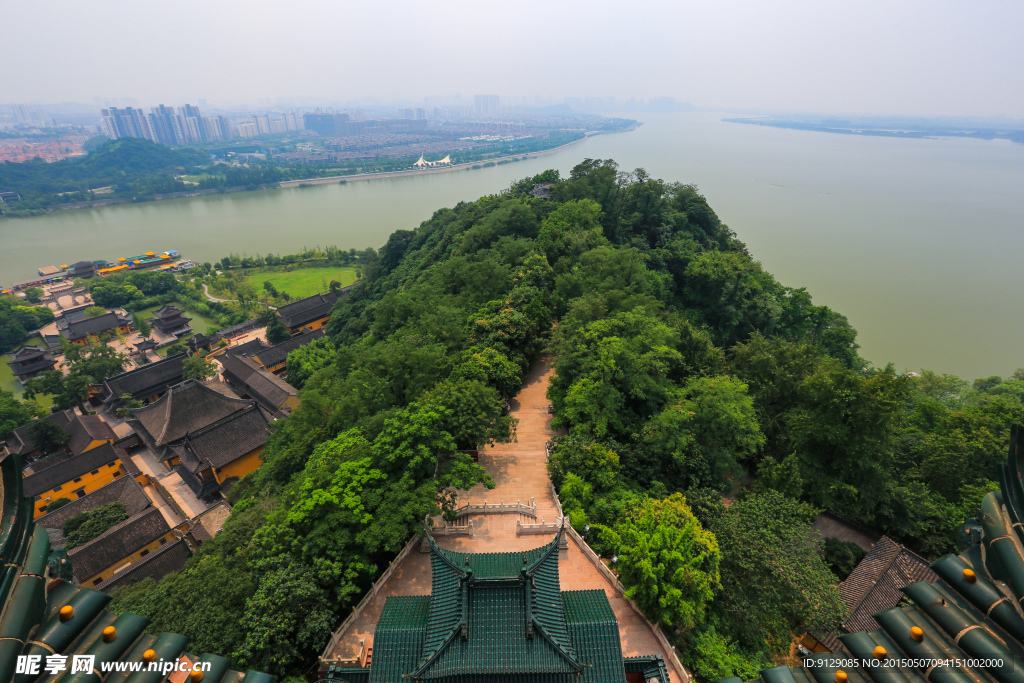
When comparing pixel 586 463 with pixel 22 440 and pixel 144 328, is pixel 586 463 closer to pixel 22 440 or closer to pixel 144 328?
pixel 22 440

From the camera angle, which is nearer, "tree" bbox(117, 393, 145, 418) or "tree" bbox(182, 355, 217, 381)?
"tree" bbox(117, 393, 145, 418)

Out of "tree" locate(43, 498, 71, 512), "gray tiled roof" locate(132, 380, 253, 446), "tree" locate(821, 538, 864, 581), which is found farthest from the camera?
"gray tiled roof" locate(132, 380, 253, 446)

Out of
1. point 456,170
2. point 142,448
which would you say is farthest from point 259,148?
point 142,448

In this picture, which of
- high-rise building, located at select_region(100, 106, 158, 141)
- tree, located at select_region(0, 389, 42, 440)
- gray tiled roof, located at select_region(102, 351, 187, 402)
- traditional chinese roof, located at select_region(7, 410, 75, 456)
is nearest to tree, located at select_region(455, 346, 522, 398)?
traditional chinese roof, located at select_region(7, 410, 75, 456)

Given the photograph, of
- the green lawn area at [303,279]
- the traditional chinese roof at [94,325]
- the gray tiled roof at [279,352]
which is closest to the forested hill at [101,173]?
the green lawn area at [303,279]

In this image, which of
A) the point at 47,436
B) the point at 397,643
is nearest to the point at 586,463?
the point at 397,643

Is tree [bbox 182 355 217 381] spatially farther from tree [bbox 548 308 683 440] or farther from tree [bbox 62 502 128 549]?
tree [bbox 548 308 683 440]

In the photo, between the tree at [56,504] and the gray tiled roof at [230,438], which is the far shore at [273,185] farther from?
the gray tiled roof at [230,438]
